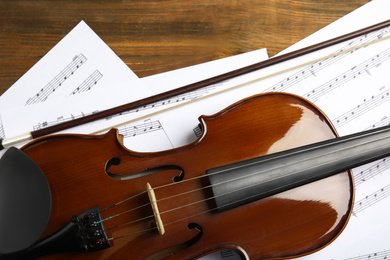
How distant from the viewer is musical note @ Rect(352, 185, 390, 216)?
1.21 metres

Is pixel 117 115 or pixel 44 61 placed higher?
pixel 44 61

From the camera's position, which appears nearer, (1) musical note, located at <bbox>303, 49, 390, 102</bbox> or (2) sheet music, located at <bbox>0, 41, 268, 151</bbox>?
(2) sheet music, located at <bbox>0, 41, 268, 151</bbox>

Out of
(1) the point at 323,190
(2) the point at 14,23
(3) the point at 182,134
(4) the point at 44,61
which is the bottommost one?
(1) the point at 323,190

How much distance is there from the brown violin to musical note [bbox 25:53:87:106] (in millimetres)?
282

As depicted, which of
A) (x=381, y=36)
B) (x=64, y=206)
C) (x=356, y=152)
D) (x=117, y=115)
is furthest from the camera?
(x=381, y=36)

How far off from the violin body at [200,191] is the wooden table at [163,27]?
0.31m

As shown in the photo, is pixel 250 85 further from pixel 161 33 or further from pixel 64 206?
pixel 64 206

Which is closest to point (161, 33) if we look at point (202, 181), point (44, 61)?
point (44, 61)

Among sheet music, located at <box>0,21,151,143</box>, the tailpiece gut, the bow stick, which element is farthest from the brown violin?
sheet music, located at <box>0,21,151,143</box>

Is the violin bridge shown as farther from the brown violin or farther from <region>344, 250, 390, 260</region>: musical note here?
<region>344, 250, 390, 260</region>: musical note

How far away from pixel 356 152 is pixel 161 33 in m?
0.71

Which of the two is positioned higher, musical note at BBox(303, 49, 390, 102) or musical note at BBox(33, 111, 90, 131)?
musical note at BBox(33, 111, 90, 131)

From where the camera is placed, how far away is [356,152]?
101cm

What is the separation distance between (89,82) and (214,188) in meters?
0.56
